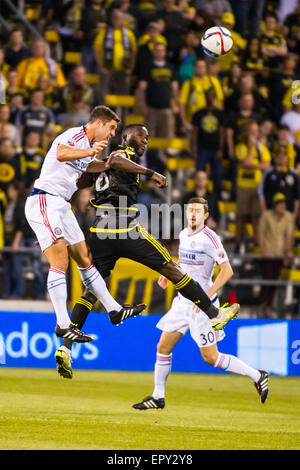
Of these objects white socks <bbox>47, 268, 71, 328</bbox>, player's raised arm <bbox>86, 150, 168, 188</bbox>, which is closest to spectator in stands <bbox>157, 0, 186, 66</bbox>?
player's raised arm <bbox>86, 150, 168, 188</bbox>

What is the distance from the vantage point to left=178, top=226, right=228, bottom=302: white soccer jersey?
10195 mm

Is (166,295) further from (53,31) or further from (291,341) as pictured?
(53,31)

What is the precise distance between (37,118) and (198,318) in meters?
7.23

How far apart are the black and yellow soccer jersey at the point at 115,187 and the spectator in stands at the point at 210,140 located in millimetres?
7521

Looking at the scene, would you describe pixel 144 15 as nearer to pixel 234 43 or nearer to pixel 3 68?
pixel 234 43

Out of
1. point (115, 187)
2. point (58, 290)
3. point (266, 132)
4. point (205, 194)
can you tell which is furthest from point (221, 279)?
point (266, 132)

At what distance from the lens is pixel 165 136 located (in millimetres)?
17500

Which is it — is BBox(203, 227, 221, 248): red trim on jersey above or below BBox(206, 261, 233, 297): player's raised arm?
above

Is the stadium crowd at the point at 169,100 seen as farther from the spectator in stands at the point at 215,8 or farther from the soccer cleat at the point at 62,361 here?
the soccer cleat at the point at 62,361

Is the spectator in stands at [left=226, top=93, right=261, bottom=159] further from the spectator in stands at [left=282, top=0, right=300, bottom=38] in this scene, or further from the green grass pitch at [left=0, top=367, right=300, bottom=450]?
the green grass pitch at [left=0, top=367, right=300, bottom=450]

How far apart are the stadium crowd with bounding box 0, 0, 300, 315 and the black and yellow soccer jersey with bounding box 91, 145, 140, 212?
5.65 meters

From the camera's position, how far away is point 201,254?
10320 mm

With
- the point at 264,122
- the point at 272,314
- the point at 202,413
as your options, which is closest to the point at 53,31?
the point at 264,122

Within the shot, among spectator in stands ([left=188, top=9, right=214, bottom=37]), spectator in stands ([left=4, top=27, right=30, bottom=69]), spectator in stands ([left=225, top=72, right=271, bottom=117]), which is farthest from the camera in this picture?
spectator in stands ([left=188, top=9, right=214, bottom=37])
